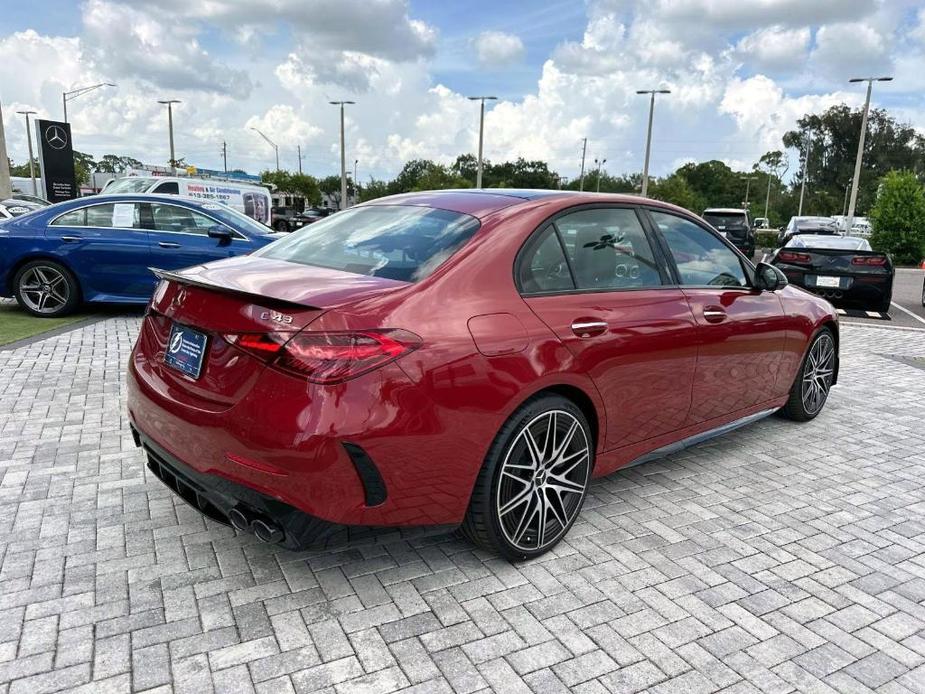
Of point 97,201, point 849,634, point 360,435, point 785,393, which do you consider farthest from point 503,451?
point 97,201

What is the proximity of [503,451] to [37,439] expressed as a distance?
10.6 ft

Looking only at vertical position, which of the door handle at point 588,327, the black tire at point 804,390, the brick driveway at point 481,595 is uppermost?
the door handle at point 588,327

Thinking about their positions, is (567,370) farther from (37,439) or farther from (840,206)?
(840,206)

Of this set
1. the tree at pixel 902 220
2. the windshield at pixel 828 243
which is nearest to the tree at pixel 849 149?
the tree at pixel 902 220

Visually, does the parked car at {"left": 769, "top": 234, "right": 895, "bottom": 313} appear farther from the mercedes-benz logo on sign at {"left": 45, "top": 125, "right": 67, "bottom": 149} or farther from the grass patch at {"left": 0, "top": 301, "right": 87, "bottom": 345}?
the mercedes-benz logo on sign at {"left": 45, "top": 125, "right": 67, "bottom": 149}

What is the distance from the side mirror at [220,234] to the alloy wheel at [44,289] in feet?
6.21

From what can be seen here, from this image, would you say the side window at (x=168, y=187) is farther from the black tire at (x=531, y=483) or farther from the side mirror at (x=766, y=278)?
the black tire at (x=531, y=483)

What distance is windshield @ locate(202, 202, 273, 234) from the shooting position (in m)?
8.99

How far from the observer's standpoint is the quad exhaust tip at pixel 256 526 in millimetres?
2439

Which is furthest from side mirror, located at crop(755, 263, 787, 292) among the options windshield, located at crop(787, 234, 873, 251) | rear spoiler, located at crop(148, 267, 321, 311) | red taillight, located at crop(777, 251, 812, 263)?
windshield, located at crop(787, 234, 873, 251)

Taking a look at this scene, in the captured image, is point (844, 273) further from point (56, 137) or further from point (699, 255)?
point (56, 137)

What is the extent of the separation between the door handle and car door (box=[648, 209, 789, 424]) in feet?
2.72

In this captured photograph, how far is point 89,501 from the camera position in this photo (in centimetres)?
347

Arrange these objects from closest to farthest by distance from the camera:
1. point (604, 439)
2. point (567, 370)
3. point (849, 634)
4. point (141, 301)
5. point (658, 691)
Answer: point (658, 691) → point (849, 634) → point (567, 370) → point (604, 439) → point (141, 301)
